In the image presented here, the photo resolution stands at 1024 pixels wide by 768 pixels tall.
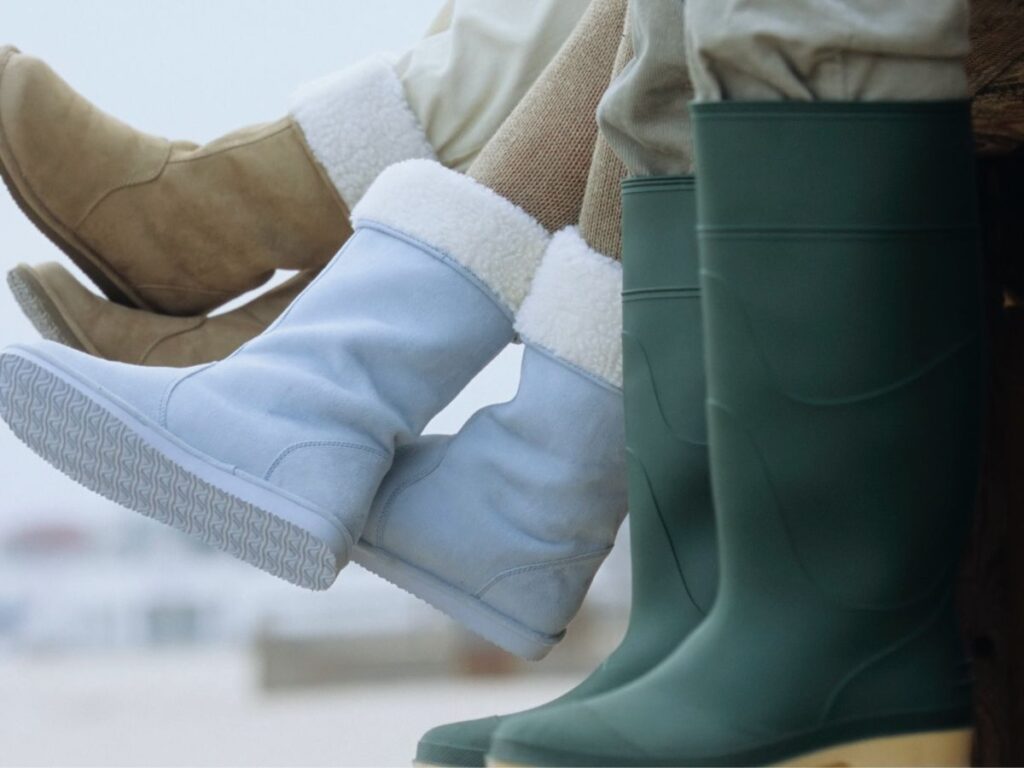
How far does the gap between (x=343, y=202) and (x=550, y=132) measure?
237 mm

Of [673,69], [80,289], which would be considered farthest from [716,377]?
[80,289]

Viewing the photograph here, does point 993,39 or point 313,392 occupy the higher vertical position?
point 993,39

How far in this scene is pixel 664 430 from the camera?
0.67m

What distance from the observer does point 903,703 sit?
1.79 feet

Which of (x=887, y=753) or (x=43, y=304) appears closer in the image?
(x=887, y=753)

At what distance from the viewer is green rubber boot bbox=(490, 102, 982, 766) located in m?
0.53

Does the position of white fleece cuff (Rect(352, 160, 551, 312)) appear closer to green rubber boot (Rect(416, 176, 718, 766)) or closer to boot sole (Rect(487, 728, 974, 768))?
green rubber boot (Rect(416, 176, 718, 766))

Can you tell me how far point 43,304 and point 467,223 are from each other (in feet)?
1.21

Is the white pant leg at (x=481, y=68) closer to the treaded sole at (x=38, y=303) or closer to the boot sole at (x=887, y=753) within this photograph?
the treaded sole at (x=38, y=303)

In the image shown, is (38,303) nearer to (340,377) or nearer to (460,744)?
(340,377)

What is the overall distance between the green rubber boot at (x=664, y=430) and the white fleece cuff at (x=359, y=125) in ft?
1.04

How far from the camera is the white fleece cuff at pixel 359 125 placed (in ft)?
3.19

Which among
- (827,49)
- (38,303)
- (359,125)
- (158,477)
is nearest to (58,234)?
(38,303)

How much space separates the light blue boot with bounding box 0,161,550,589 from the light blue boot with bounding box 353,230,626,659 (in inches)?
1.2
